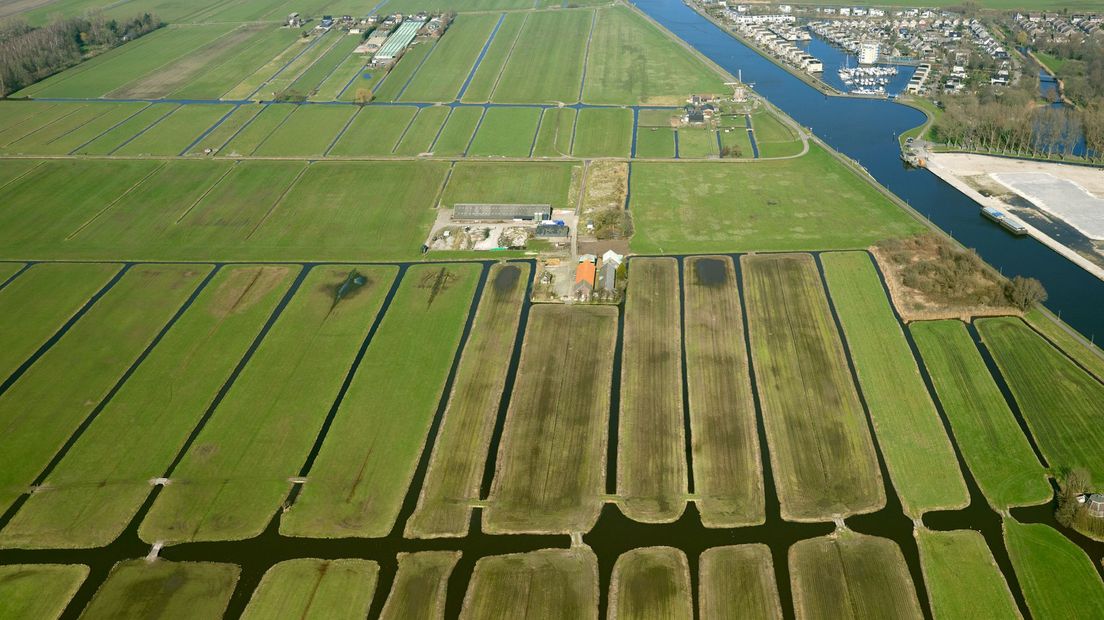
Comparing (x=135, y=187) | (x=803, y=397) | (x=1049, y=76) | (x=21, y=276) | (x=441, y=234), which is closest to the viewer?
(x=803, y=397)

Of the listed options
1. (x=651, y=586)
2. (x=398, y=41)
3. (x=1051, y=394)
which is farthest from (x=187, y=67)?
(x=1051, y=394)

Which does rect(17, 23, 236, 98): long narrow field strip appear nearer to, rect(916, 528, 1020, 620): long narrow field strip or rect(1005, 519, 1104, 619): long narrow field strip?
rect(916, 528, 1020, 620): long narrow field strip

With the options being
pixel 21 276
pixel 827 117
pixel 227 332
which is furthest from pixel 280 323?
pixel 827 117

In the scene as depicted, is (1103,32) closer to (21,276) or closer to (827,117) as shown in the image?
(827,117)

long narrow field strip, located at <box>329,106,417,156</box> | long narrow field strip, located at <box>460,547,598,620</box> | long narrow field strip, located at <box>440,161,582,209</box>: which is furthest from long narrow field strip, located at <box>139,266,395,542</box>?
long narrow field strip, located at <box>329,106,417,156</box>

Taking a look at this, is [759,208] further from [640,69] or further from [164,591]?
[164,591]

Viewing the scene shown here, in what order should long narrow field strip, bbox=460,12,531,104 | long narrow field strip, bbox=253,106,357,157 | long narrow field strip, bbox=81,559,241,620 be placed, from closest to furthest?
long narrow field strip, bbox=81,559,241,620 → long narrow field strip, bbox=253,106,357,157 → long narrow field strip, bbox=460,12,531,104
